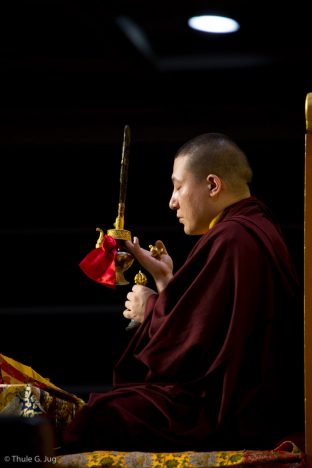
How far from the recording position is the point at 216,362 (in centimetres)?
Answer: 273

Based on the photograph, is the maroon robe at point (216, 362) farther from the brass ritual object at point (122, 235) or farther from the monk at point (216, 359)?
the brass ritual object at point (122, 235)

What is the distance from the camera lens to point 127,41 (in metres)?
5.46

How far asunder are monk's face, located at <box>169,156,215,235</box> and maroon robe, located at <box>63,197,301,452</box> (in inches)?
11.1

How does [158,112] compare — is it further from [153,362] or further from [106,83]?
[153,362]

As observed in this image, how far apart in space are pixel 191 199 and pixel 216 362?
693mm

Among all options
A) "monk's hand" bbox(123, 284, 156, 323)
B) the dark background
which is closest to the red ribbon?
"monk's hand" bbox(123, 284, 156, 323)

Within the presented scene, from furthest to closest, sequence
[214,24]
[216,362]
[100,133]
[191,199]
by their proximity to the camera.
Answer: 1. [100,133]
2. [214,24]
3. [191,199]
4. [216,362]

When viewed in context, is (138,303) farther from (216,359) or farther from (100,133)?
(100,133)

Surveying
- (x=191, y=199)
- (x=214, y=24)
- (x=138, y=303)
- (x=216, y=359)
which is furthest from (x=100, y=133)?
(x=216, y=359)

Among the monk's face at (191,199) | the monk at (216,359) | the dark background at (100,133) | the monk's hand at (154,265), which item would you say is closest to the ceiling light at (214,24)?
the dark background at (100,133)

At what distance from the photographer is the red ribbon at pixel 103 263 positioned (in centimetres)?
319

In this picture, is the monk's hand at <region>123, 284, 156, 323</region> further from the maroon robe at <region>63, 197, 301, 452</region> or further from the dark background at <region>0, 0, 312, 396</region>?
the dark background at <region>0, 0, 312, 396</region>

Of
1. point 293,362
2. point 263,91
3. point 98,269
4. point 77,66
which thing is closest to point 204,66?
point 263,91

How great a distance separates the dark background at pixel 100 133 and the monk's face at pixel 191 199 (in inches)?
76.7
